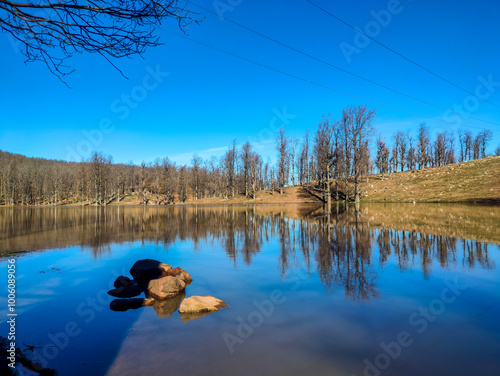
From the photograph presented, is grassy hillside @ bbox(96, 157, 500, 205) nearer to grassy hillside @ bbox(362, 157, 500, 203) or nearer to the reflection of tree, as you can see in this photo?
grassy hillside @ bbox(362, 157, 500, 203)

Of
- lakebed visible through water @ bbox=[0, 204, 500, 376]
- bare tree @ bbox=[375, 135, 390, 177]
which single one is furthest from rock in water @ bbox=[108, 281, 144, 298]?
bare tree @ bbox=[375, 135, 390, 177]

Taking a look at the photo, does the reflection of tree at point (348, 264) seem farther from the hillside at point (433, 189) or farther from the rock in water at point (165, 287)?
the hillside at point (433, 189)

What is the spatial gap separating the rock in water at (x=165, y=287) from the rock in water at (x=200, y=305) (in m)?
1.15

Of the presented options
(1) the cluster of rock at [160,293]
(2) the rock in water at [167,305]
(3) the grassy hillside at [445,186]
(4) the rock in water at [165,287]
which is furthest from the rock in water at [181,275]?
(3) the grassy hillside at [445,186]

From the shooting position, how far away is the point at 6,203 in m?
98.4

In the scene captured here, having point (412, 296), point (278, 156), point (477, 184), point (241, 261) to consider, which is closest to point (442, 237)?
point (412, 296)

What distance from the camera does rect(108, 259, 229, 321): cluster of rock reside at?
20.1 feet

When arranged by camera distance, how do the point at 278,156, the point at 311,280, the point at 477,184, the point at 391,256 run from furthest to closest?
the point at 278,156 → the point at 477,184 → the point at 391,256 → the point at 311,280

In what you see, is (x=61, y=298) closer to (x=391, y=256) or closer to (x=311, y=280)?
(x=311, y=280)

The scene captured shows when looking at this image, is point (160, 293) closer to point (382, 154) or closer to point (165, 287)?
point (165, 287)

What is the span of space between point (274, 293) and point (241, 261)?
3599 millimetres

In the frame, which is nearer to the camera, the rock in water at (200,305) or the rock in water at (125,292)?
the rock in water at (200,305)

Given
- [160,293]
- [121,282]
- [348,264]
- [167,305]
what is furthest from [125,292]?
[348,264]

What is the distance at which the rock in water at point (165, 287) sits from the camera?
718 centimetres
